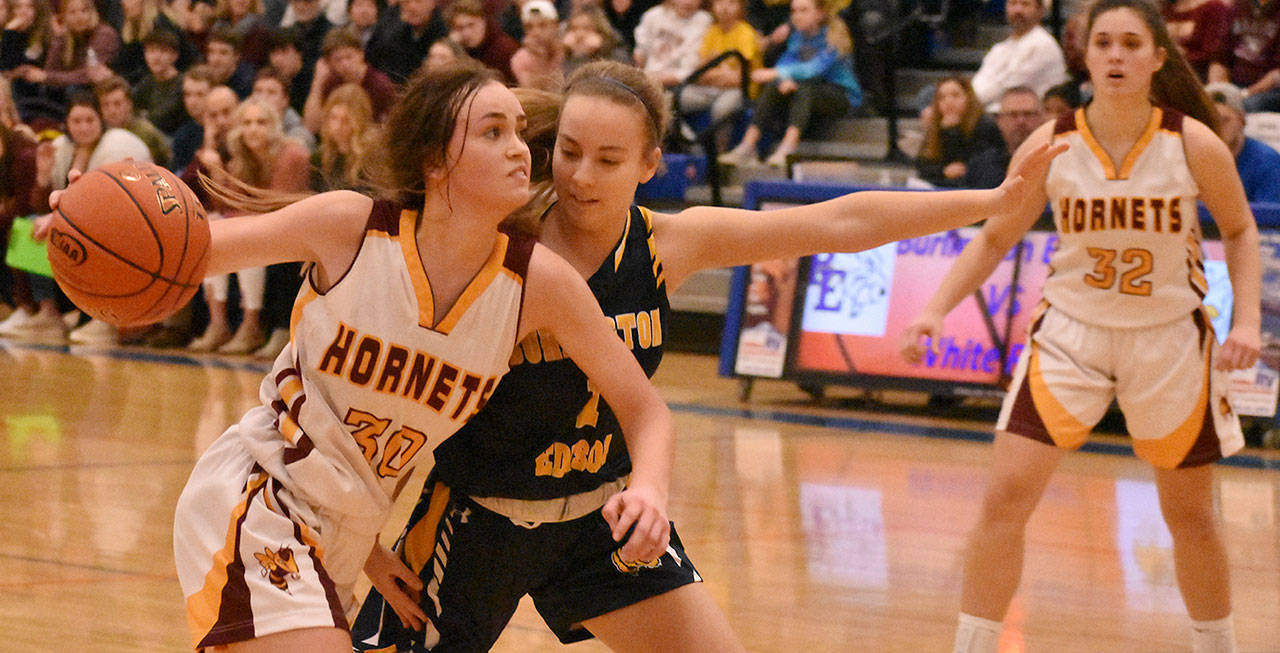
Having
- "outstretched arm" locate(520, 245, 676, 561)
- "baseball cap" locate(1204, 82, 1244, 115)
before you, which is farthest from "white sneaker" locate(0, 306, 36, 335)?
"outstretched arm" locate(520, 245, 676, 561)

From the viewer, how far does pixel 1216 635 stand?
13.5ft

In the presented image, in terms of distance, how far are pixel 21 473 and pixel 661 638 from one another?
445cm

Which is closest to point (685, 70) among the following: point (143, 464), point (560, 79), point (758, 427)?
point (758, 427)

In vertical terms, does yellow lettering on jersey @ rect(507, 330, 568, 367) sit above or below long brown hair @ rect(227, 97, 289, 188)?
above

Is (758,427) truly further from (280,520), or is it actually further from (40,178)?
(40,178)

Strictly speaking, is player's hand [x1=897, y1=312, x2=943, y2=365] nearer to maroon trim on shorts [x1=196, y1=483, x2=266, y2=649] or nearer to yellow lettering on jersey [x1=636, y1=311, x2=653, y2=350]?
yellow lettering on jersey [x1=636, y1=311, x2=653, y2=350]

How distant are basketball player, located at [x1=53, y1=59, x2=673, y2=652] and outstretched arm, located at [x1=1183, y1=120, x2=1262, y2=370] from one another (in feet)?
6.93

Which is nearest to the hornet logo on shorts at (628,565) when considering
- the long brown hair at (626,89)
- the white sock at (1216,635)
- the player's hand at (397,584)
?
the player's hand at (397,584)

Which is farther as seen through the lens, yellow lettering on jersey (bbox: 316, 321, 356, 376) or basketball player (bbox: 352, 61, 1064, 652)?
basketball player (bbox: 352, 61, 1064, 652)

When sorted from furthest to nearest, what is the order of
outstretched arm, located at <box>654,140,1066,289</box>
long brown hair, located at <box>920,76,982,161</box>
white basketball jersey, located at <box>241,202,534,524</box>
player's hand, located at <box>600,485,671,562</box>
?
long brown hair, located at <box>920,76,982,161</box>, outstretched arm, located at <box>654,140,1066,289</box>, white basketball jersey, located at <box>241,202,534,524</box>, player's hand, located at <box>600,485,671,562</box>

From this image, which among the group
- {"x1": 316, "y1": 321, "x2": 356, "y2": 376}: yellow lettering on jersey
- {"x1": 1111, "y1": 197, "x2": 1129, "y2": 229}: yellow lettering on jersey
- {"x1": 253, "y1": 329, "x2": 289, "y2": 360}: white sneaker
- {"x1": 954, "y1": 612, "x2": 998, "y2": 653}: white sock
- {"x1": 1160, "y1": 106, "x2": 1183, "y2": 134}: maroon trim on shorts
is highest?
{"x1": 316, "y1": 321, "x2": 356, "y2": 376}: yellow lettering on jersey

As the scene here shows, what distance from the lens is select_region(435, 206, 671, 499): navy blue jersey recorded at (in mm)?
2996

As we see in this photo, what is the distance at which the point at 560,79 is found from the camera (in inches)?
130

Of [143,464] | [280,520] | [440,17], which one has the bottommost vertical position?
[143,464]
